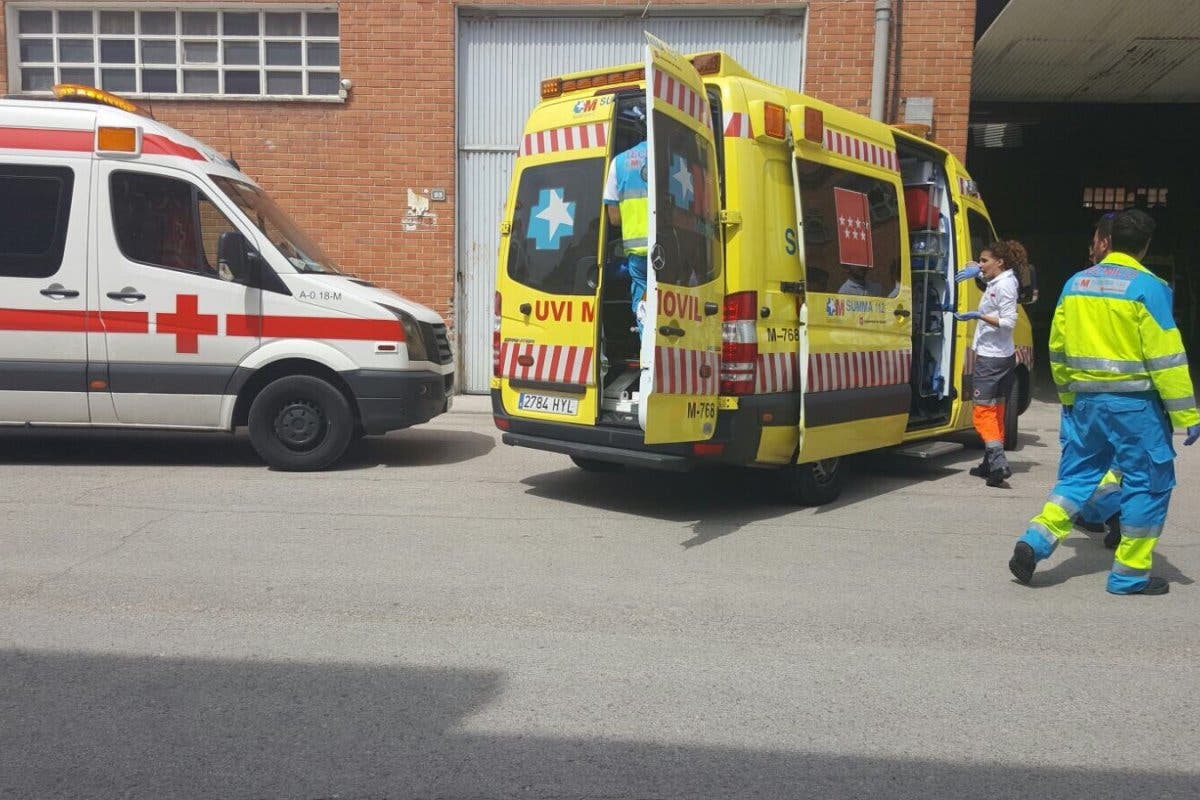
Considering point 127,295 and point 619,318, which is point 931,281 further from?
point 127,295

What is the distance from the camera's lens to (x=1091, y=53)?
12.0 metres

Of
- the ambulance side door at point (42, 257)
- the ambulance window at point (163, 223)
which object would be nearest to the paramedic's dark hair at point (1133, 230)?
the ambulance window at point (163, 223)

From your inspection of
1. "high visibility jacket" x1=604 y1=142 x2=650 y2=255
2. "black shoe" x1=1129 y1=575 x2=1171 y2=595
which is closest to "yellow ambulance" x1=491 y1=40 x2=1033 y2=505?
"high visibility jacket" x1=604 y1=142 x2=650 y2=255

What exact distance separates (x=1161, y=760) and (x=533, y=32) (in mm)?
10281

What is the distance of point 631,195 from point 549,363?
119 cm

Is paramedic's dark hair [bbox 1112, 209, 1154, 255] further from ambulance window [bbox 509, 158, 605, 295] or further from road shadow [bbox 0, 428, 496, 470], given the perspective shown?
road shadow [bbox 0, 428, 496, 470]

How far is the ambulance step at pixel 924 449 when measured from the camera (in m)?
7.41

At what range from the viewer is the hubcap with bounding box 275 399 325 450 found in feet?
23.9

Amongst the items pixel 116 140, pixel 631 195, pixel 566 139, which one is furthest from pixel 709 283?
pixel 116 140

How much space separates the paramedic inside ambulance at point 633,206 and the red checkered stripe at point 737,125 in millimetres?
511

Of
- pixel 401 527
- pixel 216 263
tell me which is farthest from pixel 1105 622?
pixel 216 263

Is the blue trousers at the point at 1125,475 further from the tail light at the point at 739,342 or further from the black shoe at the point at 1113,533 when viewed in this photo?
the tail light at the point at 739,342

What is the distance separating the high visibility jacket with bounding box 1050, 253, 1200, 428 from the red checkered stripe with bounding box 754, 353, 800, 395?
5.30 ft

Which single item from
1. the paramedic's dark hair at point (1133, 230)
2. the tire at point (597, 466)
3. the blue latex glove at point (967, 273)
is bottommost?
the tire at point (597, 466)
